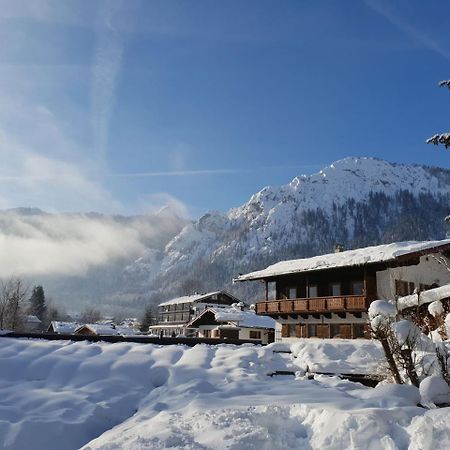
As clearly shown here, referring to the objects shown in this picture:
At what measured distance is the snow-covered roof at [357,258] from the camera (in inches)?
1054

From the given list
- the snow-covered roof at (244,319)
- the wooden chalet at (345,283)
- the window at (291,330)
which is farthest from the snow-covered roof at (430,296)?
the snow-covered roof at (244,319)

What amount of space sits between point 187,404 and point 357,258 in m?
20.9

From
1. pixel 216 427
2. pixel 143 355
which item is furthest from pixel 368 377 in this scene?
pixel 143 355

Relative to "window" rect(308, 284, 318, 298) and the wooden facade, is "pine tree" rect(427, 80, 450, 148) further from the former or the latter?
"window" rect(308, 284, 318, 298)

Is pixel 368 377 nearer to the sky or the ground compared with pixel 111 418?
nearer to the sky

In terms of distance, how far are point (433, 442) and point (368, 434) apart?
0.89 meters

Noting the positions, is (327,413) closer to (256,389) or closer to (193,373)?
(256,389)

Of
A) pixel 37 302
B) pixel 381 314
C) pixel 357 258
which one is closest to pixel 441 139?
pixel 381 314

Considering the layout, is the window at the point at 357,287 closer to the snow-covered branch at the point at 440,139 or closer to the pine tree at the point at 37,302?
the snow-covered branch at the point at 440,139

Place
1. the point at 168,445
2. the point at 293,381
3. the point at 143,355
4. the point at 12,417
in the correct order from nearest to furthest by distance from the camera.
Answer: the point at 168,445, the point at 12,417, the point at 293,381, the point at 143,355

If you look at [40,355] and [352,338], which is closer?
[40,355]

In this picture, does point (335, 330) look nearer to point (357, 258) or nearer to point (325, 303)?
point (325, 303)

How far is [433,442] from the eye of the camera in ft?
21.7

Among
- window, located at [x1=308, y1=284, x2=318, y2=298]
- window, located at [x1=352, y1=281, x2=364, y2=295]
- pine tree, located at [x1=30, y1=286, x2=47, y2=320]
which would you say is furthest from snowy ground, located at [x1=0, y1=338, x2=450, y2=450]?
pine tree, located at [x1=30, y1=286, x2=47, y2=320]
